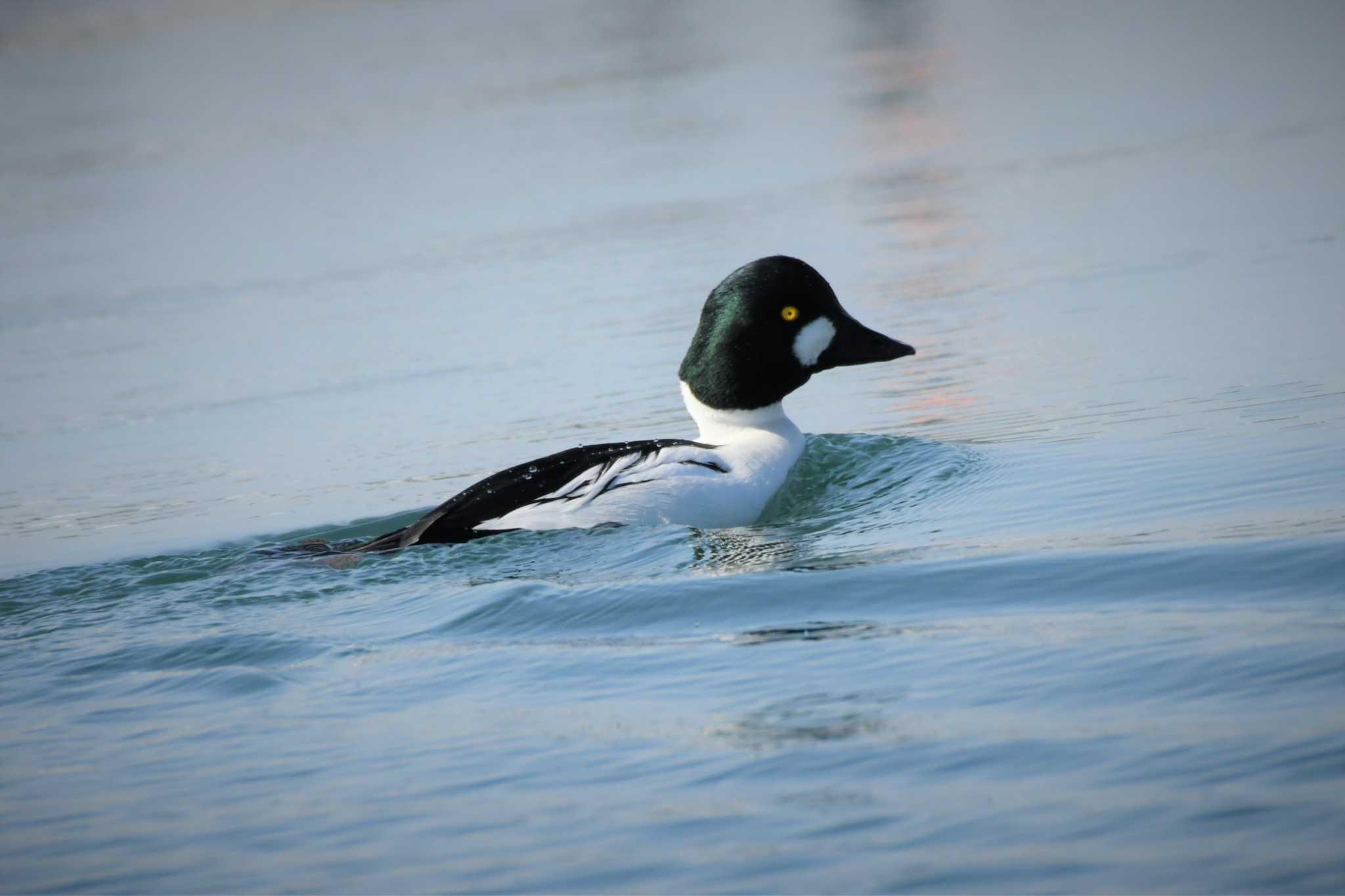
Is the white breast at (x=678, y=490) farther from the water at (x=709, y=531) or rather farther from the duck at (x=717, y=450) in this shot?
the water at (x=709, y=531)

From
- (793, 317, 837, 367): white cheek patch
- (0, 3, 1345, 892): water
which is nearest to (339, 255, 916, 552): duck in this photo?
(793, 317, 837, 367): white cheek patch

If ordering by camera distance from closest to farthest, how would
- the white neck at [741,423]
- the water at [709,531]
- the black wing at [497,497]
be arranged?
the water at [709,531]
the black wing at [497,497]
the white neck at [741,423]

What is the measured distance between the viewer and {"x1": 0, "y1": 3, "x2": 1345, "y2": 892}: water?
13.4ft

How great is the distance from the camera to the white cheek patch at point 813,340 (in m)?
8.40

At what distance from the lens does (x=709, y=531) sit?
7453mm

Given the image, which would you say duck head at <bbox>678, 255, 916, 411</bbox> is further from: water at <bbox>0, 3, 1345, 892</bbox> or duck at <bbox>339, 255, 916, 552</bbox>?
water at <bbox>0, 3, 1345, 892</bbox>

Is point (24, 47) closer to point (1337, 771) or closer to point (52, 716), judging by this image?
point (52, 716)

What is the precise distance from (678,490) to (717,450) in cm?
63

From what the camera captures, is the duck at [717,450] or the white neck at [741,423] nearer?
the duck at [717,450]

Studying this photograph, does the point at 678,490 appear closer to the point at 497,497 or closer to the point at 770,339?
the point at 497,497

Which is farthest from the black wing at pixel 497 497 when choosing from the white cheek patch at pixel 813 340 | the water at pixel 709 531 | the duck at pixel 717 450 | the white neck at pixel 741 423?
the white cheek patch at pixel 813 340

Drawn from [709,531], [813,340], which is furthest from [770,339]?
[709,531]

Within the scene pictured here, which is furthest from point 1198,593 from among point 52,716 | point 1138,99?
point 1138,99

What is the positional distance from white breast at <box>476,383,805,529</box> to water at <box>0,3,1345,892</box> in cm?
14
